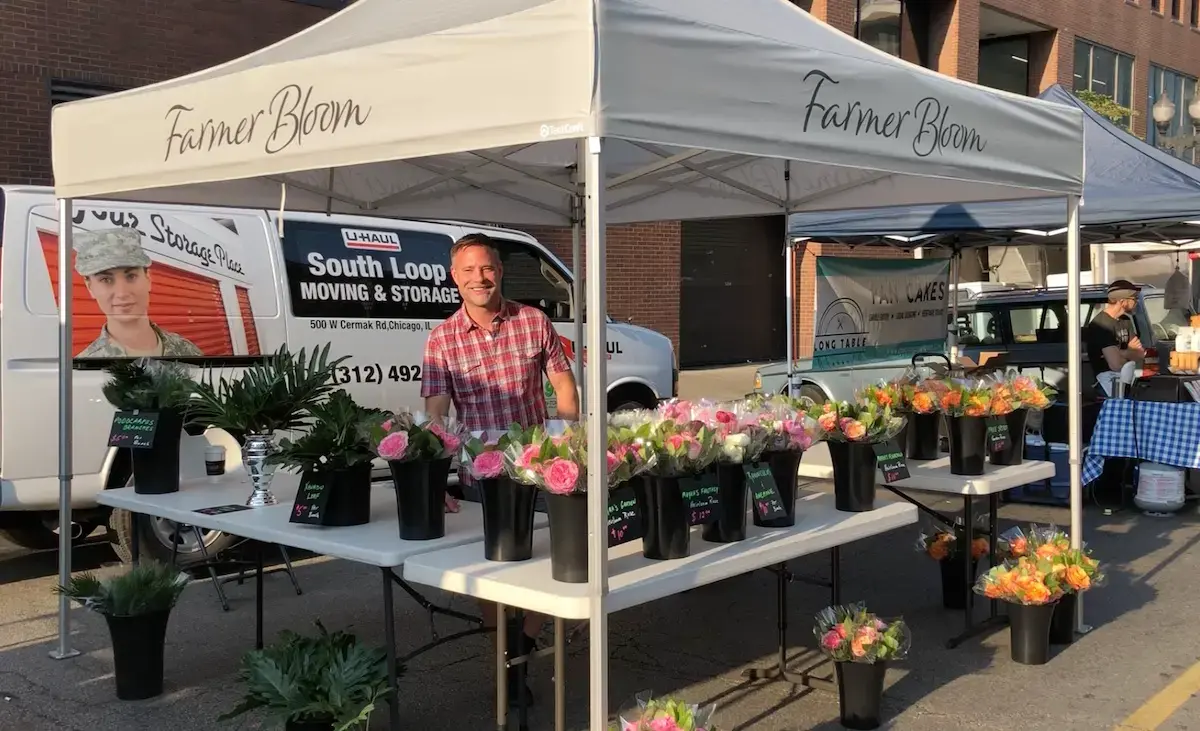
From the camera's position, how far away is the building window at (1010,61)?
25.8 meters

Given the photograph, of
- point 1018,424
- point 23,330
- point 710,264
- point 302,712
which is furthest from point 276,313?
point 710,264

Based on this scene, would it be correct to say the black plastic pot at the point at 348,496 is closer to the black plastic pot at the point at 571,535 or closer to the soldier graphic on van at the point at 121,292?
the black plastic pot at the point at 571,535

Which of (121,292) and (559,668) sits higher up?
(121,292)

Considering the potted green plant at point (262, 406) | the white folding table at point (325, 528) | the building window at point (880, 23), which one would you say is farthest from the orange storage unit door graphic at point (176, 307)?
the building window at point (880, 23)

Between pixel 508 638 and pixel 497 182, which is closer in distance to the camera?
pixel 508 638

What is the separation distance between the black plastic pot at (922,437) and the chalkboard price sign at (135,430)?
3.68 m

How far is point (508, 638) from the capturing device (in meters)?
4.20

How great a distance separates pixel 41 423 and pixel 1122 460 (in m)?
7.98

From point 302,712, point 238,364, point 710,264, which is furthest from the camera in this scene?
point 710,264

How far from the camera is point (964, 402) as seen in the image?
543cm

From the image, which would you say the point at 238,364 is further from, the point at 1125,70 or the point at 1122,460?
the point at 1125,70

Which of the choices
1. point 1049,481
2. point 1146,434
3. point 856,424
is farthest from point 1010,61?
point 856,424

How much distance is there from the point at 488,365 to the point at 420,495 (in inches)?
39.3

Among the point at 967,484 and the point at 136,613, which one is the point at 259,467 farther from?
the point at 967,484
